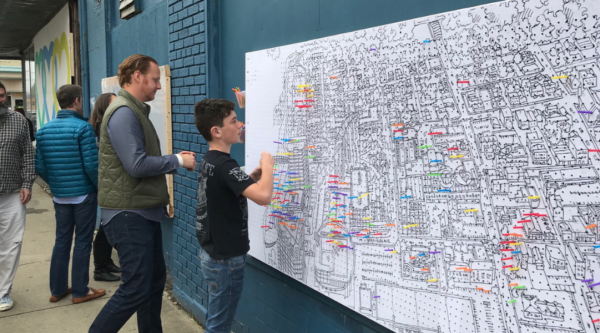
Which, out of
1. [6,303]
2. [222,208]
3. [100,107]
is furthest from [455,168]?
[6,303]

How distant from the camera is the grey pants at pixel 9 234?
4273 mm

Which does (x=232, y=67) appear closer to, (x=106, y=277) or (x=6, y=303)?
(x=106, y=277)

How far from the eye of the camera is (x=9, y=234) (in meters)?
4.32

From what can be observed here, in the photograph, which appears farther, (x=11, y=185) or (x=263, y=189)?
(x=11, y=185)

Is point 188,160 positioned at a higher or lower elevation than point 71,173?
higher

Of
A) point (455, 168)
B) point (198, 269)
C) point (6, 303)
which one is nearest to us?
point (455, 168)

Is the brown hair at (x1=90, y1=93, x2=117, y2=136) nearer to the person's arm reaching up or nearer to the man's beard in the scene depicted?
the man's beard

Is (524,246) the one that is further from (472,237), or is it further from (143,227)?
(143,227)

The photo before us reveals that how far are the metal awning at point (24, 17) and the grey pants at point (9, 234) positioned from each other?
6.98 metres

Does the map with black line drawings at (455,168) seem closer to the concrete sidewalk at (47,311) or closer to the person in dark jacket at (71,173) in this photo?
the concrete sidewalk at (47,311)

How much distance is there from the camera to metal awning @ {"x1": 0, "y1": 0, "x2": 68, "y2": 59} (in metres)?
10.2

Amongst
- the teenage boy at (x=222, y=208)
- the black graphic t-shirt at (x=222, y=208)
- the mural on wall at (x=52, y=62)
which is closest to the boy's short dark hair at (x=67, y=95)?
the teenage boy at (x=222, y=208)

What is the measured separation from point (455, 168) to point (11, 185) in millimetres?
4057

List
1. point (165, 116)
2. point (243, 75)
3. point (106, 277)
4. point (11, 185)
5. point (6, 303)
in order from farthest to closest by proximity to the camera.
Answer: point (106, 277) → point (165, 116) → point (6, 303) → point (11, 185) → point (243, 75)
